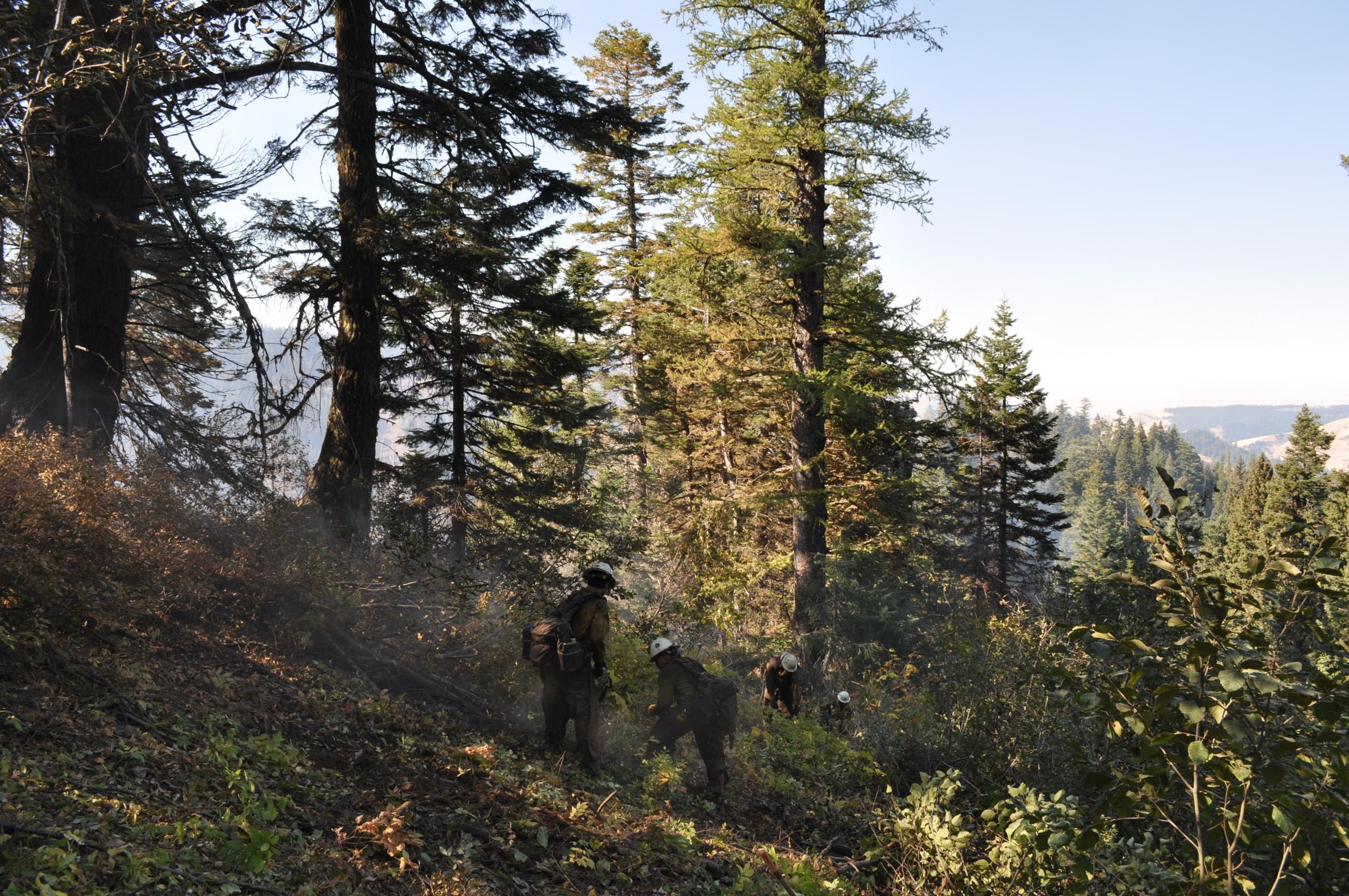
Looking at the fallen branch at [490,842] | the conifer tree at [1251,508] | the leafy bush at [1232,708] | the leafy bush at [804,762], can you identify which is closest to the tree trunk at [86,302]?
the fallen branch at [490,842]

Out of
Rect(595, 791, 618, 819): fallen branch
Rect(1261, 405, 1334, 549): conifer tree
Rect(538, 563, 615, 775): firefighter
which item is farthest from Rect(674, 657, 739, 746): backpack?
Rect(1261, 405, 1334, 549): conifer tree

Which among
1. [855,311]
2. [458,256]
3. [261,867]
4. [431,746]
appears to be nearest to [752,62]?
[855,311]

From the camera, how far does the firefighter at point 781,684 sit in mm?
11125

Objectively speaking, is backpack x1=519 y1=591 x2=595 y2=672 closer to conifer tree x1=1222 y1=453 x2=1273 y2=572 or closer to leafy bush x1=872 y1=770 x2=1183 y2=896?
leafy bush x1=872 y1=770 x2=1183 y2=896

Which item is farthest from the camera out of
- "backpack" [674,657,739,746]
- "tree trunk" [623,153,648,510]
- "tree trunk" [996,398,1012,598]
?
"tree trunk" [996,398,1012,598]

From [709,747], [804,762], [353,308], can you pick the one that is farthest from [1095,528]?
[353,308]

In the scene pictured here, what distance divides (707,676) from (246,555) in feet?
16.6

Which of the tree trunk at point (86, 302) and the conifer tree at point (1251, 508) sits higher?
the tree trunk at point (86, 302)

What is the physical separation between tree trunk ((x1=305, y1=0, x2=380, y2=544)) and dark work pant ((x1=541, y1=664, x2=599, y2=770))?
14.4 ft

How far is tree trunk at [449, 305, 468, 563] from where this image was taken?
14.7 meters

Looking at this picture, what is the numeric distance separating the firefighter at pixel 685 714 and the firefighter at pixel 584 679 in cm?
92

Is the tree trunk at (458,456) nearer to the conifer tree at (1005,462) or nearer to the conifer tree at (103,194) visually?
the conifer tree at (103,194)

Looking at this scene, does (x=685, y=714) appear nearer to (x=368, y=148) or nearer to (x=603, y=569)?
(x=603, y=569)

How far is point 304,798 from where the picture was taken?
4867mm
